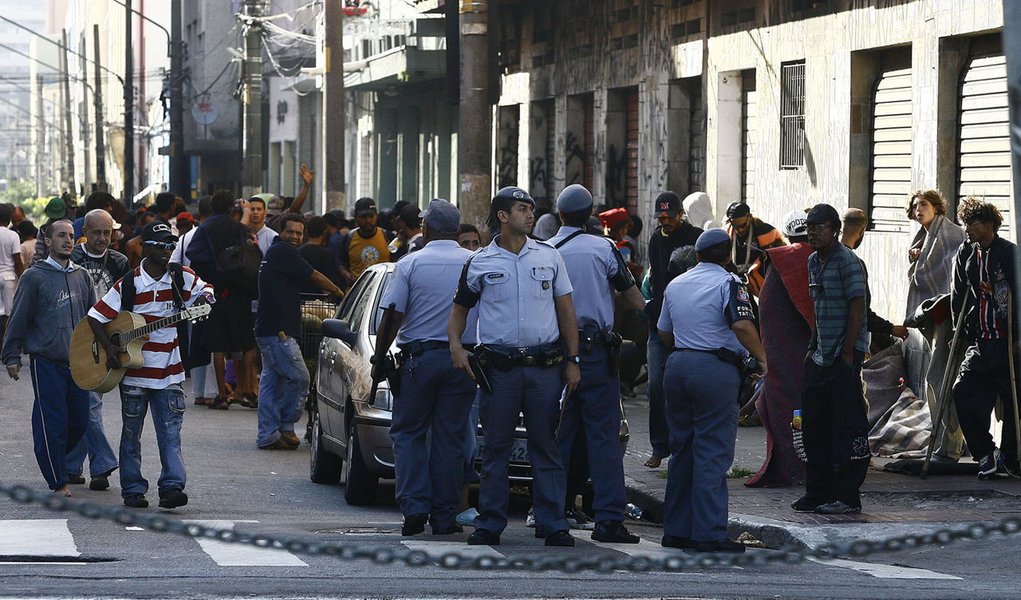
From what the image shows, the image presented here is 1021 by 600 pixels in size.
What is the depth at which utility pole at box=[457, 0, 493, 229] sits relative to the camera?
17016 mm

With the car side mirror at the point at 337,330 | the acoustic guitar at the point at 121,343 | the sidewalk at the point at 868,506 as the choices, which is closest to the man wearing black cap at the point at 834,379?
the sidewalk at the point at 868,506

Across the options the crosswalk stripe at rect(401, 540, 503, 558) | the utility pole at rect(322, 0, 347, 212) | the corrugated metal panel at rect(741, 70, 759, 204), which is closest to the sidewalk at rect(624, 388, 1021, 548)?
the crosswalk stripe at rect(401, 540, 503, 558)

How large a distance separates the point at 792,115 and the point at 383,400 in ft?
25.7

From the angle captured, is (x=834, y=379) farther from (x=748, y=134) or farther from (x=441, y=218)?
(x=748, y=134)

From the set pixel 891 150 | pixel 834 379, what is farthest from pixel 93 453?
pixel 891 150

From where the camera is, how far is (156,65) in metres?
88.6

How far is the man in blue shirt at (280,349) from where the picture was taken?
1344cm

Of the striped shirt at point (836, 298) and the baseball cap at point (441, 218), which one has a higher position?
the baseball cap at point (441, 218)

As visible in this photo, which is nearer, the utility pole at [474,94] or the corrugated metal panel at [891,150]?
the corrugated metal panel at [891,150]

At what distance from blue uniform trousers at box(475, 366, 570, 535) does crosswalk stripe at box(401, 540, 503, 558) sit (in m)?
0.15

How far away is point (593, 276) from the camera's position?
931 centimetres

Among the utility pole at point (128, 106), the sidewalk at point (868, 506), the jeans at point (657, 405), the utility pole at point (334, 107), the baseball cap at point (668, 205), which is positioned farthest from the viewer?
the utility pole at point (128, 106)

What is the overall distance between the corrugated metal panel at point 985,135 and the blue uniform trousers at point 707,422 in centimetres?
473

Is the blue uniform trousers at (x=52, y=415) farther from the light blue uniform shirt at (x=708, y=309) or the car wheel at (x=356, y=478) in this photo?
the light blue uniform shirt at (x=708, y=309)
